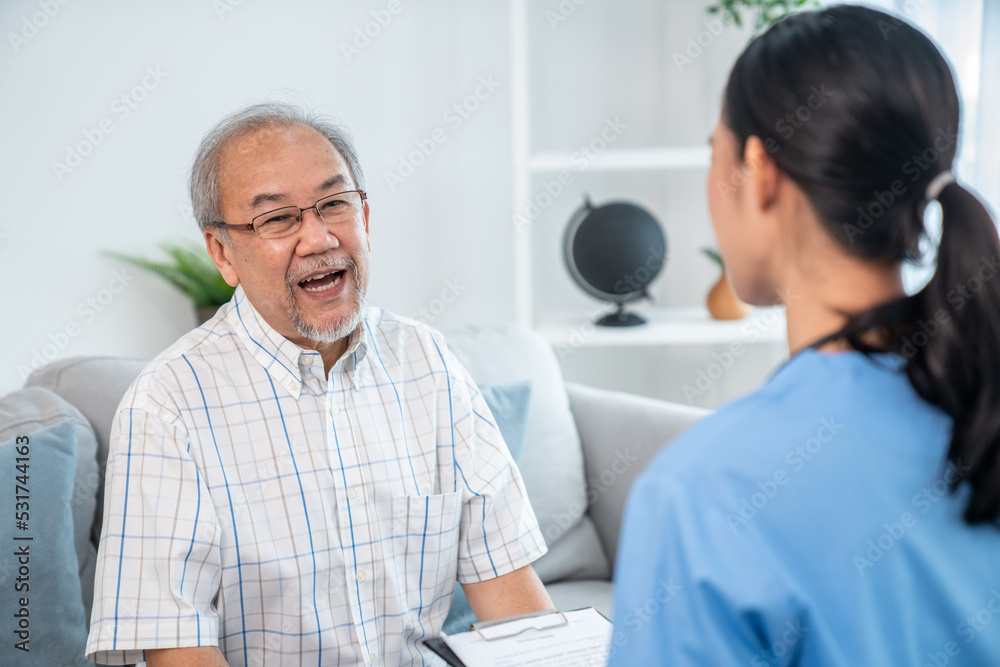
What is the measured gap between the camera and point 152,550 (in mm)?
1001

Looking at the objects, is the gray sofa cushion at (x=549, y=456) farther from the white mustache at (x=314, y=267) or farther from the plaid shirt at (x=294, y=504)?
→ the white mustache at (x=314, y=267)

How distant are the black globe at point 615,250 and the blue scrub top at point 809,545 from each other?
1699mm

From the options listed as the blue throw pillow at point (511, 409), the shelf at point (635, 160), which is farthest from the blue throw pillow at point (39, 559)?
the shelf at point (635, 160)

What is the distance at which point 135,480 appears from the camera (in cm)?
102

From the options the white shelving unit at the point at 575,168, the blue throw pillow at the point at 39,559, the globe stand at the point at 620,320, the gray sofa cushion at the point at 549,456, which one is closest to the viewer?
the blue throw pillow at the point at 39,559

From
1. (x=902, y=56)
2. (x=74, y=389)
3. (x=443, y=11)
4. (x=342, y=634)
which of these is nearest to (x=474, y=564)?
(x=342, y=634)

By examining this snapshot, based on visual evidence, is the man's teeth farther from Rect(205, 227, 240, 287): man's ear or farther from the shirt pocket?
the shirt pocket

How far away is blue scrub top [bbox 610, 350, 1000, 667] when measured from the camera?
1.77ft

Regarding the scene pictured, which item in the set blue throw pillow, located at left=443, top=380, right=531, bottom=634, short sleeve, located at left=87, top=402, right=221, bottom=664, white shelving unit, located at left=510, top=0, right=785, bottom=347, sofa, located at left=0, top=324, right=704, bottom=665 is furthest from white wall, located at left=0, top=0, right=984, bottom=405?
short sleeve, located at left=87, top=402, right=221, bottom=664

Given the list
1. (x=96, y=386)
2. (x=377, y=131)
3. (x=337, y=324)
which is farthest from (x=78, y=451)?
(x=377, y=131)

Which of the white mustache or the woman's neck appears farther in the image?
the white mustache

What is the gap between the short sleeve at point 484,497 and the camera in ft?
4.10

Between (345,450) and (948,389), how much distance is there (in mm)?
813

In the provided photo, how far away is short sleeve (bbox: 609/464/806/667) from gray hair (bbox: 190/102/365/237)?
2.84 ft
